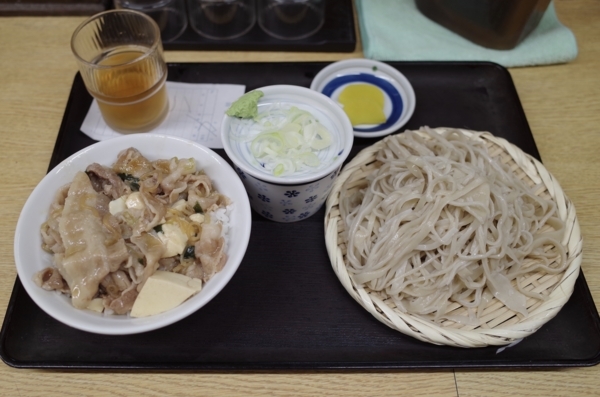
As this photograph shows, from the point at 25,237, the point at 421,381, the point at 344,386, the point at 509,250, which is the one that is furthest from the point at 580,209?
the point at 25,237

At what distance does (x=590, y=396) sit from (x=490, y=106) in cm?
116

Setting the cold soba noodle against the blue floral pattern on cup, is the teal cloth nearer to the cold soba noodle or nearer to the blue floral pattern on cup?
the cold soba noodle

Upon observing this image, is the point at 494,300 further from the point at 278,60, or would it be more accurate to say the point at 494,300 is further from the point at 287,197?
the point at 278,60

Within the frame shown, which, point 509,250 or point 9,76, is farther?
point 9,76

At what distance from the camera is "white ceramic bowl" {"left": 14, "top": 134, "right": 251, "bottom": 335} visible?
119 centimetres

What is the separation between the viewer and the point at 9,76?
2070mm

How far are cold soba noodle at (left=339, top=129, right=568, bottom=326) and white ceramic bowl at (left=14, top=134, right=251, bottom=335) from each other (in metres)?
0.37

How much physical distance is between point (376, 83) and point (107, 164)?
1141 millimetres

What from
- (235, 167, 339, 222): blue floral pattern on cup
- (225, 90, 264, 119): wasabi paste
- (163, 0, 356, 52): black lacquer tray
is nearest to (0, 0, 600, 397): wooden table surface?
(163, 0, 356, 52): black lacquer tray

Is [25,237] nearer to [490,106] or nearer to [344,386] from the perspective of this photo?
[344,386]

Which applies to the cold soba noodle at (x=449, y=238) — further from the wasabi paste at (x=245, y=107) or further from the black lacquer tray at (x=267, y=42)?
the black lacquer tray at (x=267, y=42)

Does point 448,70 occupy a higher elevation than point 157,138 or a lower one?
higher

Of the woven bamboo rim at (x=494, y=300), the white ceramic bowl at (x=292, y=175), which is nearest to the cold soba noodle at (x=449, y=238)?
the woven bamboo rim at (x=494, y=300)

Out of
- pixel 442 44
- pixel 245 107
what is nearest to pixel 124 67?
pixel 245 107
